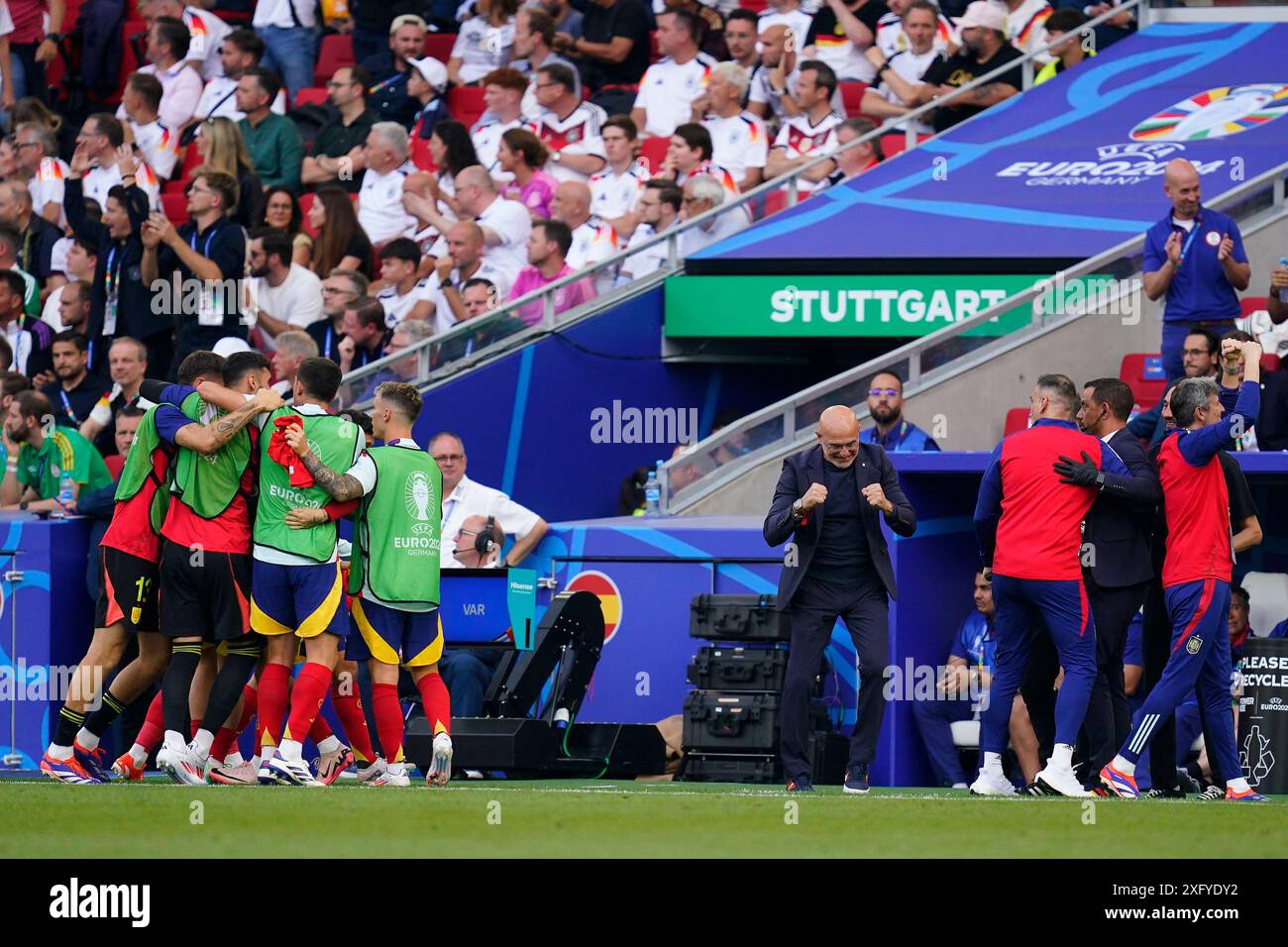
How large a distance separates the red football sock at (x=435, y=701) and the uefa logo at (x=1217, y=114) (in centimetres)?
976

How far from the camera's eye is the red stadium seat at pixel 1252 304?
1568 cm

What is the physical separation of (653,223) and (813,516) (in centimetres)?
716

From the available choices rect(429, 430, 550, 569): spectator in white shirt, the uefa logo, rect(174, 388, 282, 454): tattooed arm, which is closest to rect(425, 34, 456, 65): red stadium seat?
the uefa logo

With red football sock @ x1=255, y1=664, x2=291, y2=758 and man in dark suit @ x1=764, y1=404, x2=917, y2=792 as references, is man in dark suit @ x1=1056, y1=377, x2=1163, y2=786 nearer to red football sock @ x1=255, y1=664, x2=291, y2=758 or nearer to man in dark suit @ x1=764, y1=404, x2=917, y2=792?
man in dark suit @ x1=764, y1=404, x2=917, y2=792

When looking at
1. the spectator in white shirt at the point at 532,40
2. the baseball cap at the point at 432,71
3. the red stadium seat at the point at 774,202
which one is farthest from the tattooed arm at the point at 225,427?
the baseball cap at the point at 432,71

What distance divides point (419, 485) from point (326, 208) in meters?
7.65

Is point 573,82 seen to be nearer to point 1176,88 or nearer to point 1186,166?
point 1176,88

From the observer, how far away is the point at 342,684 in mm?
11922

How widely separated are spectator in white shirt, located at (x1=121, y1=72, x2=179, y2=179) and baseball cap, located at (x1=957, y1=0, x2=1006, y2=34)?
7032mm

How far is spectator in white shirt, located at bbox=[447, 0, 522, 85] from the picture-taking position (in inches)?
828

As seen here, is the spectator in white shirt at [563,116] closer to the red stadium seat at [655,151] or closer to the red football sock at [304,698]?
the red stadium seat at [655,151]
